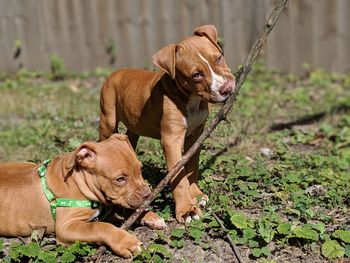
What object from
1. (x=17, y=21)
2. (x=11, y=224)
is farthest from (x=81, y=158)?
(x=17, y=21)

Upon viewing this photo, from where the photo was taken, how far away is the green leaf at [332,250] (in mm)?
4656

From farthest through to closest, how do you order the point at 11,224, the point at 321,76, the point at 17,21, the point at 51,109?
the point at 17,21 → the point at 321,76 → the point at 51,109 → the point at 11,224

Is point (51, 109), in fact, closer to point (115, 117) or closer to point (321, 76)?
point (115, 117)

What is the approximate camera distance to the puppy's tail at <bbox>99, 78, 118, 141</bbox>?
612 centimetres

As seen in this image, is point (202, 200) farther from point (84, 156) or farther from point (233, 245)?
point (84, 156)

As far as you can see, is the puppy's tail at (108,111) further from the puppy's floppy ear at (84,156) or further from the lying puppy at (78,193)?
the puppy's floppy ear at (84,156)

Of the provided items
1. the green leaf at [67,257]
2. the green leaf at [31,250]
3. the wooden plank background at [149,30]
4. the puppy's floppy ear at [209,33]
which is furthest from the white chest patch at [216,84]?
the wooden plank background at [149,30]

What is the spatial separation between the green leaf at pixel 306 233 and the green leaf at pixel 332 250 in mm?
95

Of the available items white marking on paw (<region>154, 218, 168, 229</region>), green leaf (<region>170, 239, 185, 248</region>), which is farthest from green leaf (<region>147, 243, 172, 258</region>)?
white marking on paw (<region>154, 218, 168, 229</region>)

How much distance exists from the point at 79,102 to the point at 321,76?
416 centimetres

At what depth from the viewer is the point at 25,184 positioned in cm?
516

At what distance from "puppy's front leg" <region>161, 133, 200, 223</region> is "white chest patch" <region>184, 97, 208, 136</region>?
0.15 meters

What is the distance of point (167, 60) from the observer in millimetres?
5148

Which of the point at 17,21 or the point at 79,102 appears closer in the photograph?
the point at 79,102
